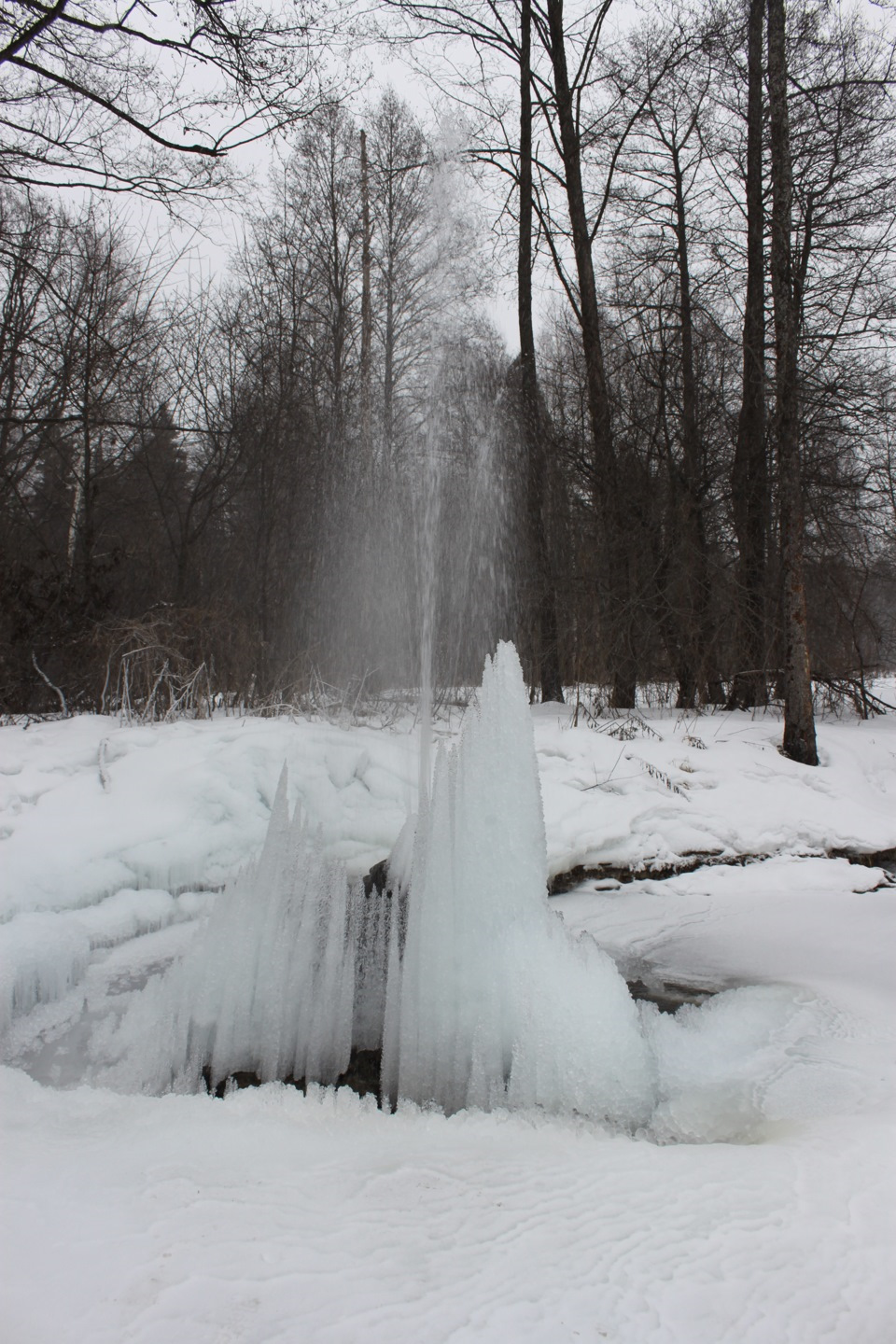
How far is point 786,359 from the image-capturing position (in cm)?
633

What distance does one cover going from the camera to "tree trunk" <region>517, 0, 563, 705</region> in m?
9.20

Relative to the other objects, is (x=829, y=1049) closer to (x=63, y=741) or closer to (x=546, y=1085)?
(x=546, y=1085)

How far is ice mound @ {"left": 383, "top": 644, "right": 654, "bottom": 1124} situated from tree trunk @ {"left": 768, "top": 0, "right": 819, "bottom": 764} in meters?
4.24

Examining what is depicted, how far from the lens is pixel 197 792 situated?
4.95 m

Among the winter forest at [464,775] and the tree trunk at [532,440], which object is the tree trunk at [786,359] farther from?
the tree trunk at [532,440]

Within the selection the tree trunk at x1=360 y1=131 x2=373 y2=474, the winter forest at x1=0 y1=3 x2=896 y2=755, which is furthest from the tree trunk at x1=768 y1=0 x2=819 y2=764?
the tree trunk at x1=360 y1=131 x2=373 y2=474

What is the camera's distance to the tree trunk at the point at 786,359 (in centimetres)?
627

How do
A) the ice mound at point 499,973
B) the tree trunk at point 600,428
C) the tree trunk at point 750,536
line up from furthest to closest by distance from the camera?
1. the tree trunk at point 600,428
2. the tree trunk at point 750,536
3. the ice mound at point 499,973

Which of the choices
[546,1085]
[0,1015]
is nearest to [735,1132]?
[546,1085]

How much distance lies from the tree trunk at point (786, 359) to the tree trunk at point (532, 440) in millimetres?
3103

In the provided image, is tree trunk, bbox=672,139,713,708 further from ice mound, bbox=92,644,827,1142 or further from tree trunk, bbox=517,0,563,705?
ice mound, bbox=92,644,827,1142

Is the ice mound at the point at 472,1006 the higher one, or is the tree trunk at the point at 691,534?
the tree trunk at the point at 691,534

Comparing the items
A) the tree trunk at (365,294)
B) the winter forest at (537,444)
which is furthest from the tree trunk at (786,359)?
the tree trunk at (365,294)

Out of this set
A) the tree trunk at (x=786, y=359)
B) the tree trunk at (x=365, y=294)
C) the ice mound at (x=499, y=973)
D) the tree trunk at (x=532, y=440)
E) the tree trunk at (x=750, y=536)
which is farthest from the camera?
the tree trunk at (x=365, y=294)
